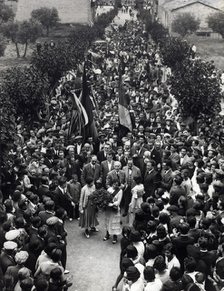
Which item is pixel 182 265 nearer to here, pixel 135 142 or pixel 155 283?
pixel 155 283

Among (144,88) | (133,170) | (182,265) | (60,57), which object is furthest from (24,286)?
(60,57)

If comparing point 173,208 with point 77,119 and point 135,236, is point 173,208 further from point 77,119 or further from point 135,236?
point 77,119

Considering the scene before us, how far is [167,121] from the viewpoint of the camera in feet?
56.4

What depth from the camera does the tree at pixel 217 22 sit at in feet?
184

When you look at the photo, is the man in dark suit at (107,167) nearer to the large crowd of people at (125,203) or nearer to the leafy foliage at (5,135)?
the large crowd of people at (125,203)

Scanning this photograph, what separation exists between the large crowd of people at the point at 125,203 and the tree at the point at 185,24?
41.4 metres

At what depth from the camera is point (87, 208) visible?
1082cm

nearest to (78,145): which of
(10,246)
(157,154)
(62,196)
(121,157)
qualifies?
(121,157)

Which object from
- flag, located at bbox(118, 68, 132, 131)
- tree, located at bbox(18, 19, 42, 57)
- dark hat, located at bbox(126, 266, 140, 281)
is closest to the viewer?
dark hat, located at bbox(126, 266, 140, 281)

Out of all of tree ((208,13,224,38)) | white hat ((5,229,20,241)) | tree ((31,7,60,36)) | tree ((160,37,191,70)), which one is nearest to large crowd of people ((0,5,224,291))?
white hat ((5,229,20,241))

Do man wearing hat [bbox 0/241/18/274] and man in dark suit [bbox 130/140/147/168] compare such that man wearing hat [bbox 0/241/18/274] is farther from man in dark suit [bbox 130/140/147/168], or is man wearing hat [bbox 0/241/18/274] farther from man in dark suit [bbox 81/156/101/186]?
man in dark suit [bbox 130/140/147/168]

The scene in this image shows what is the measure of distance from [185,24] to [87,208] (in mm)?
51014

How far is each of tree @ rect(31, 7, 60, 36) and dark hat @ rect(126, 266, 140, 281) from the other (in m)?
58.0

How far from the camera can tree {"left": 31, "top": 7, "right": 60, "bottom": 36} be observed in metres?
61.3
